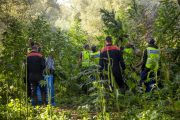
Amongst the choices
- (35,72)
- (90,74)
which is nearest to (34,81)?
(35,72)

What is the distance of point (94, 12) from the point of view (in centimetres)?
3072

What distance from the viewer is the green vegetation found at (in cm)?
354

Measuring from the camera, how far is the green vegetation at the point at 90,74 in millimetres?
3541

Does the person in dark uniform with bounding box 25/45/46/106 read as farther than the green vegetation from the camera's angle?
Yes

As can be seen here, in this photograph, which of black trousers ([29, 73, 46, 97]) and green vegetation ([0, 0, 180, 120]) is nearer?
green vegetation ([0, 0, 180, 120])

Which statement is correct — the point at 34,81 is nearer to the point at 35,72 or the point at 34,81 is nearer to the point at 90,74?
the point at 35,72

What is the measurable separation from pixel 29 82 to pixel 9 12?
621 cm

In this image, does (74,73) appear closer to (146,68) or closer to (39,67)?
(39,67)

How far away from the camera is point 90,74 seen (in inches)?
182

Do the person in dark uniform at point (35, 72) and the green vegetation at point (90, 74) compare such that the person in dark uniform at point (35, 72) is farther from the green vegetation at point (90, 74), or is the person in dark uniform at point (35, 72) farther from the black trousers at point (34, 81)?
the green vegetation at point (90, 74)

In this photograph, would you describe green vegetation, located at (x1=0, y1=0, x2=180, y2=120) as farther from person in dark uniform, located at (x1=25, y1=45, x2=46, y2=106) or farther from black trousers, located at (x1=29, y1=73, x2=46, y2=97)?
black trousers, located at (x1=29, y1=73, x2=46, y2=97)

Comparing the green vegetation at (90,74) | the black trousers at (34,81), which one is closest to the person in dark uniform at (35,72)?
the black trousers at (34,81)

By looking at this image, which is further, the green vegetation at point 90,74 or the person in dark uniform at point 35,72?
the person in dark uniform at point 35,72

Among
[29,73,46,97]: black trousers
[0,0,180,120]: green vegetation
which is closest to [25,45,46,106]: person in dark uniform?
[29,73,46,97]: black trousers
